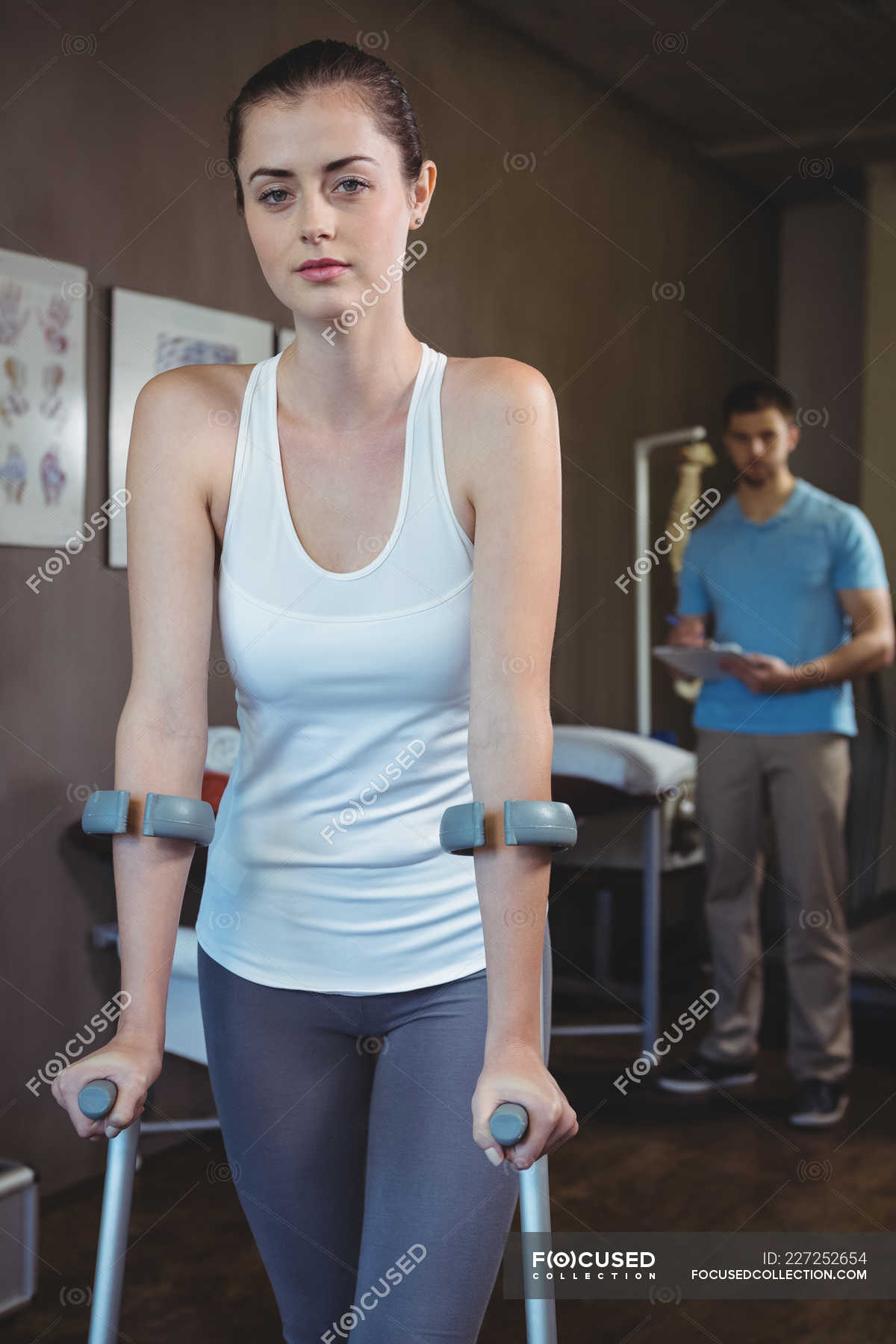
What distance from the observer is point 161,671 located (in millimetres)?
976

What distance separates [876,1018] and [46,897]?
2480 millimetres

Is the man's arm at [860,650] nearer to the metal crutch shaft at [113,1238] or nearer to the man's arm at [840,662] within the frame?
the man's arm at [840,662]

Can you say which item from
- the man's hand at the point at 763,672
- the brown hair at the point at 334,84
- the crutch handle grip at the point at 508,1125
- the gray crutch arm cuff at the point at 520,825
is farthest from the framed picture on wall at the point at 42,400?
the crutch handle grip at the point at 508,1125

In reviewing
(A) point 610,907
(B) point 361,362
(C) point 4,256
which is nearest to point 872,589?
(A) point 610,907

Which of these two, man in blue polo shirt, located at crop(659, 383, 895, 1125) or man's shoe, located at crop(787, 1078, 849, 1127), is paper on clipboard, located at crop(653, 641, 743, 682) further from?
man's shoe, located at crop(787, 1078, 849, 1127)

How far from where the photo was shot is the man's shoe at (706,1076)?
10.5 feet

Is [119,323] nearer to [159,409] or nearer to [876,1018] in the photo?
[159,409]

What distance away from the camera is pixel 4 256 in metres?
2.38

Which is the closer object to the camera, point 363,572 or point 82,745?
point 363,572

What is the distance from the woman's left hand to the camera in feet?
2.55

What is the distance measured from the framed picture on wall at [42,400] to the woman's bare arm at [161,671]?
5.04 ft

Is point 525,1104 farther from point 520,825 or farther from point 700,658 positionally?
point 700,658

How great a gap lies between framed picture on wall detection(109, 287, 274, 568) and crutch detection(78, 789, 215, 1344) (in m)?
1.76

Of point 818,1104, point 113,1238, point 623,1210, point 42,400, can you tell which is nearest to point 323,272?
point 113,1238
